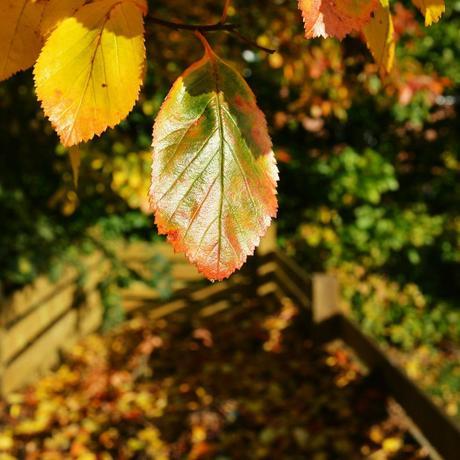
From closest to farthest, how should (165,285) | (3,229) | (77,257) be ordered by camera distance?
(3,229)
(77,257)
(165,285)

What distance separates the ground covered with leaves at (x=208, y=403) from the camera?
3.68 meters

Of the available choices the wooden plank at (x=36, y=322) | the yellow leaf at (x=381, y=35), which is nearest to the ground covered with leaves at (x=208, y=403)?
the wooden plank at (x=36, y=322)

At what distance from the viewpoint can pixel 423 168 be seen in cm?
629

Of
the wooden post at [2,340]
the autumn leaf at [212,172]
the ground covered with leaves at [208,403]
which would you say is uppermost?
the wooden post at [2,340]

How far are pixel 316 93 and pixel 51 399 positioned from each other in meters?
2.93

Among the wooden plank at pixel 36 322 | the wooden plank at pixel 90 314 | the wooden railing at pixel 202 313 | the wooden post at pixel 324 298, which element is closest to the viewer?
the wooden railing at pixel 202 313

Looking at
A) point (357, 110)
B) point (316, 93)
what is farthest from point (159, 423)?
point (357, 110)

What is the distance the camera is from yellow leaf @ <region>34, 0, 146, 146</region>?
1.77ft

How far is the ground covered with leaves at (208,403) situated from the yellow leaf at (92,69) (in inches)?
131

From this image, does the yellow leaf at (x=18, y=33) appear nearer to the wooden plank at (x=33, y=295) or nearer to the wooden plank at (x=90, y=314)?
the wooden plank at (x=33, y=295)

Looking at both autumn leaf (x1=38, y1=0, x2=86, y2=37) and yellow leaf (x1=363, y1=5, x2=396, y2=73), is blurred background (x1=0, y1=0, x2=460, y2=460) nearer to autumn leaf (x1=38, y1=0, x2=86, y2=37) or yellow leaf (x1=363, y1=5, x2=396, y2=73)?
yellow leaf (x1=363, y1=5, x2=396, y2=73)

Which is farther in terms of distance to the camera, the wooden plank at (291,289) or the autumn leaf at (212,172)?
the wooden plank at (291,289)

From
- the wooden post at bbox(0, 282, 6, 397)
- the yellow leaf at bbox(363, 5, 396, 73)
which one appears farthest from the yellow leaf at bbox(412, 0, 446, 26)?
the wooden post at bbox(0, 282, 6, 397)

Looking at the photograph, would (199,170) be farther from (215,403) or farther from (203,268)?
(215,403)
